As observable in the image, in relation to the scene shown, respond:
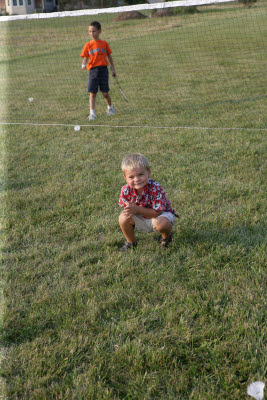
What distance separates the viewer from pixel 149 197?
10.5 ft

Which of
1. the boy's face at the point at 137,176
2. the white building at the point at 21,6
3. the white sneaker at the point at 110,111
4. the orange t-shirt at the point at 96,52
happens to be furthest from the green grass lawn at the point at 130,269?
the white building at the point at 21,6

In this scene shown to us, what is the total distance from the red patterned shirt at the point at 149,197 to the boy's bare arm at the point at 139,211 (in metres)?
0.04

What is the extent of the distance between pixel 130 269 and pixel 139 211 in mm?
466

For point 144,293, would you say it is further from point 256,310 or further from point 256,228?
point 256,228

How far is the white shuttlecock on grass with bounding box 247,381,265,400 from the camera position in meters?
1.90

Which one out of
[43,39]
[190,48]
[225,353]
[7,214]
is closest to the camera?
[225,353]

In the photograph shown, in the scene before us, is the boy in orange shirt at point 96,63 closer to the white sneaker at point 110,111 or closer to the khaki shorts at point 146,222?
the white sneaker at point 110,111

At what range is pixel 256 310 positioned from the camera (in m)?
2.46

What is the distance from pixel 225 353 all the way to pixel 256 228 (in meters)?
1.52

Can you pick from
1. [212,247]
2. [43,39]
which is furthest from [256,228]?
[43,39]

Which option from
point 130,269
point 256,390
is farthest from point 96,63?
point 256,390

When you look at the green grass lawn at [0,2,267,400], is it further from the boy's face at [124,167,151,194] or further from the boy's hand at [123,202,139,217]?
the boy's face at [124,167,151,194]

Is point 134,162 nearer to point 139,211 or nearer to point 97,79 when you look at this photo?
point 139,211

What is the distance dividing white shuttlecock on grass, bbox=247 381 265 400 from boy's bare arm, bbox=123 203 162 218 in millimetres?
1496
